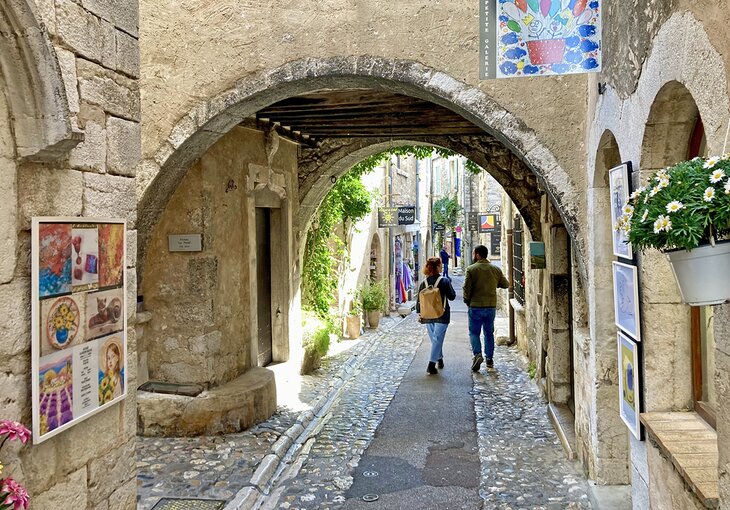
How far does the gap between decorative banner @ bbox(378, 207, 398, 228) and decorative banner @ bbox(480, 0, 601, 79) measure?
11144 millimetres

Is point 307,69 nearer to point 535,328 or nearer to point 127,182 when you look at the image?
point 127,182

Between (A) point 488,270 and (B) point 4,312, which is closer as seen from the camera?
(B) point 4,312

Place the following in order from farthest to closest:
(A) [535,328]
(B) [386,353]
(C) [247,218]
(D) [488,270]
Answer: (B) [386,353], (D) [488,270], (A) [535,328], (C) [247,218]

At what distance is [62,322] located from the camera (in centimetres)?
224

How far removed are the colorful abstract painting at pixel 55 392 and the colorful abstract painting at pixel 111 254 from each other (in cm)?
35

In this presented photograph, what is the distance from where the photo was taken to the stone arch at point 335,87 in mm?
4484

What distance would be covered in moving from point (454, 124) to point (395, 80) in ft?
8.96

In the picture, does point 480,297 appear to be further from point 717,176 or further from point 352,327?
point 717,176

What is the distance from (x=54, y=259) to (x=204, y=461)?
10.6ft

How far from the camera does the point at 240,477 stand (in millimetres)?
4695

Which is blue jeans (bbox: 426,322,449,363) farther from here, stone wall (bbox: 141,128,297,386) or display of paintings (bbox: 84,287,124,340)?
display of paintings (bbox: 84,287,124,340)

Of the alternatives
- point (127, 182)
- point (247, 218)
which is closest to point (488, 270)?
point (247, 218)

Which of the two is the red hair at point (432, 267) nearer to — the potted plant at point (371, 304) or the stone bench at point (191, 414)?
the stone bench at point (191, 414)

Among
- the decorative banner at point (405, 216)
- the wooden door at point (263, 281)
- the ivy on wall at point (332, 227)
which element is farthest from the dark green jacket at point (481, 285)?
the decorative banner at point (405, 216)
